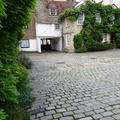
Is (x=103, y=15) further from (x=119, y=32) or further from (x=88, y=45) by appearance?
(x=88, y=45)

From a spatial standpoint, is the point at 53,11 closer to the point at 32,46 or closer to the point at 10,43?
the point at 32,46

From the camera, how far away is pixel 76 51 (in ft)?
70.7

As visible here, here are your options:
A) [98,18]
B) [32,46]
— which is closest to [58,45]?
[32,46]

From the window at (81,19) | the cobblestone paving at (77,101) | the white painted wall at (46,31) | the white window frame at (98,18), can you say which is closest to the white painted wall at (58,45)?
the white painted wall at (46,31)

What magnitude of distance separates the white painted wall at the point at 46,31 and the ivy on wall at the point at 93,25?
11.0 feet

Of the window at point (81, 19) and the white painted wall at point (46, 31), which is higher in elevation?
the window at point (81, 19)

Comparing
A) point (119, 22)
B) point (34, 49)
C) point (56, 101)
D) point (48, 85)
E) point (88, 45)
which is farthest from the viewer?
point (34, 49)

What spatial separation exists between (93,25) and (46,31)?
7.84 m

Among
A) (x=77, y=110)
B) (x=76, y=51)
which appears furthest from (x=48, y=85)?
(x=76, y=51)

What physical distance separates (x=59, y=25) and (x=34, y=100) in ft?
72.5

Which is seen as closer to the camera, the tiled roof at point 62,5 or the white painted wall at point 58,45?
the white painted wall at point 58,45

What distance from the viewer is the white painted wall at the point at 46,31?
24266mm

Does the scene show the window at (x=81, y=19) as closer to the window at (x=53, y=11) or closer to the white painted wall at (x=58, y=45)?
the white painted wall at (x=58, y=45)

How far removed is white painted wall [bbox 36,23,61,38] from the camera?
79.6 ft
